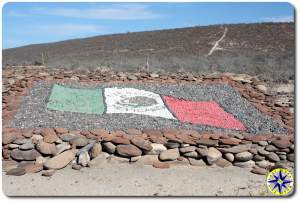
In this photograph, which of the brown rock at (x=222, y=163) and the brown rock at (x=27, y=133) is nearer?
the brown rock at (x=222, y=163)

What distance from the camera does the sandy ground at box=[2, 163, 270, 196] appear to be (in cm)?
630

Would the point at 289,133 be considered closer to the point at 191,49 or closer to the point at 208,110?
the point at 208,110

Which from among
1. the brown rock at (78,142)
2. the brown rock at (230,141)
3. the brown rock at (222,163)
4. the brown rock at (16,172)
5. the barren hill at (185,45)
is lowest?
the brown rock at (222,163)

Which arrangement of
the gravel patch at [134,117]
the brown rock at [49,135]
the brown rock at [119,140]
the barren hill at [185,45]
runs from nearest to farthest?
the brown rock at [119,140] < the brown rock at [49,135] < the gravel patch at [134,117] < the barren hill at [185,45]

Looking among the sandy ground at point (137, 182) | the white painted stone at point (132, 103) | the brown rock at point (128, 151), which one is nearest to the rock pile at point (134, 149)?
the brown rock at point (128, 151)

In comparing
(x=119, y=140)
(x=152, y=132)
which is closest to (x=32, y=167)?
(x=119, y=140)

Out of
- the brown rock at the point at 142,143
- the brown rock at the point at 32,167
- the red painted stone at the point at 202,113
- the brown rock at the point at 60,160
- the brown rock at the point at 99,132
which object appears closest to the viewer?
the brown rock at the point at 32,167

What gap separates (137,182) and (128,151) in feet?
3.57

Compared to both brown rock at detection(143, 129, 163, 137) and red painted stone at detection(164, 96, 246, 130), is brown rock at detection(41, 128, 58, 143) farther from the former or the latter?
red painted stone at detection(164, 96, 246, 130)

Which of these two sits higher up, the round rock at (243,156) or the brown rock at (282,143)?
the brown rock at (282,143)

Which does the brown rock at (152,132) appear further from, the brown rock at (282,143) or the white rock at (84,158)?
the brown rock at (282,143)

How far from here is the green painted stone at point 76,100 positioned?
10344 mm

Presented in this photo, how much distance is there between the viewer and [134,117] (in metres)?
9.73

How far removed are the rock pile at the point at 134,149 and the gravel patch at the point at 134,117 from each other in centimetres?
54
